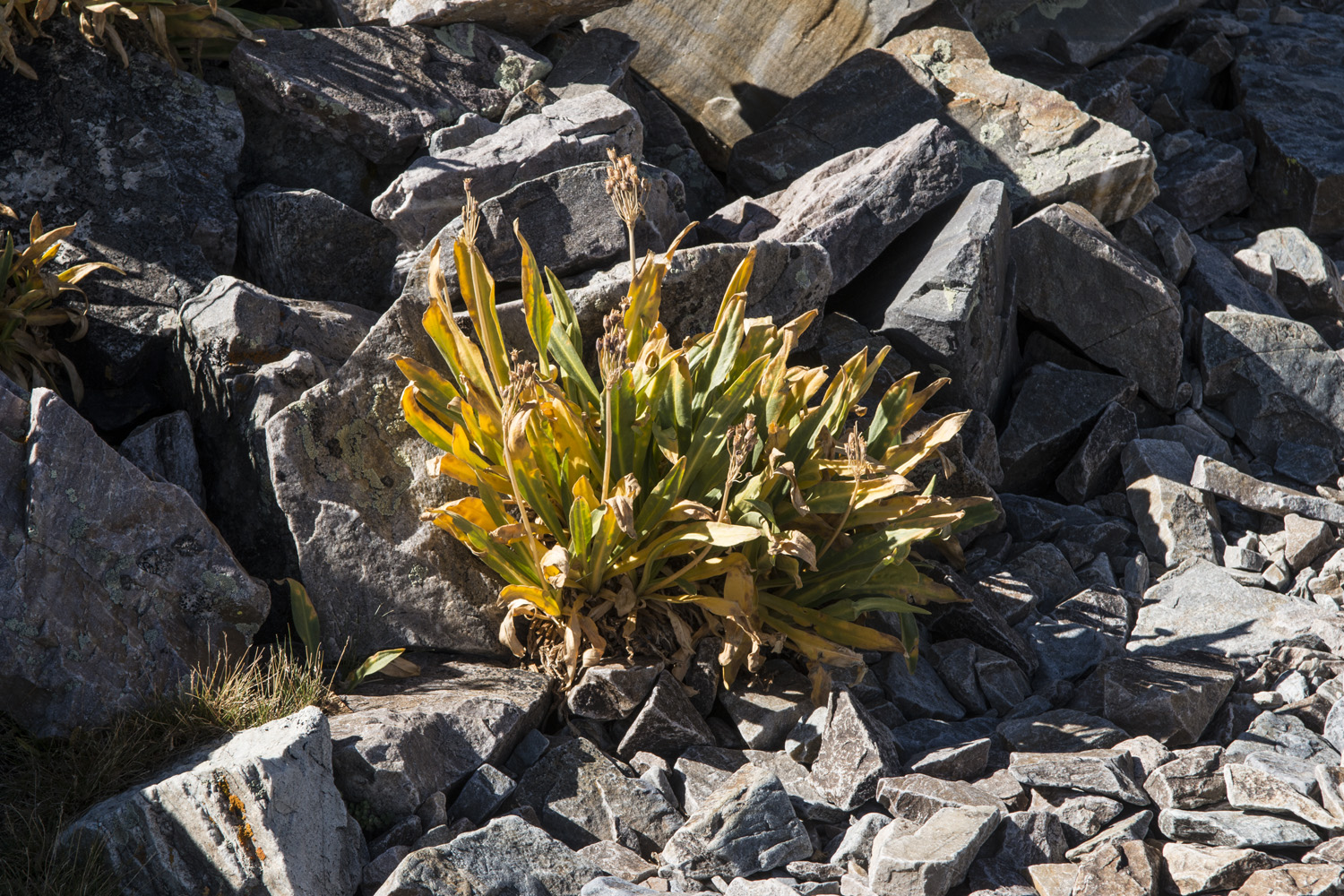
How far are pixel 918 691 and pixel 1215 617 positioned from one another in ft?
4.35

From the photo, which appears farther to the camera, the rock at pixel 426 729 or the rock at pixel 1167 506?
the rock at pixel 1167 506

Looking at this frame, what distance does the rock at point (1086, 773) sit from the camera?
312 cm

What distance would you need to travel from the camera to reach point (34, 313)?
13.5ft

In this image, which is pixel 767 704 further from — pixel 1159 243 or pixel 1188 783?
pixel 1159 243

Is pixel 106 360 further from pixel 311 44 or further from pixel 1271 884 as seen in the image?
pixel 1271 884

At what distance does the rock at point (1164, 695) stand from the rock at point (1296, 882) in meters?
0.67

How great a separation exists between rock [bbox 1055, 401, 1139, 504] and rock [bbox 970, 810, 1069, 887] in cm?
243

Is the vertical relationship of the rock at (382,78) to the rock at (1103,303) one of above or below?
above

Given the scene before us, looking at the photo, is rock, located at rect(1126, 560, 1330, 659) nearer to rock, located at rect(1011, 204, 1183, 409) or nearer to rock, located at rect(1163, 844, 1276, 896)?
rock, located at rect(1163, 844, 1276, 896)

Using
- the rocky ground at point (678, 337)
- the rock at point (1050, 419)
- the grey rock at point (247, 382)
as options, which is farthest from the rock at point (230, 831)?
the rock at point (1050, 419)

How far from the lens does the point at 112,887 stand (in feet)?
8.69

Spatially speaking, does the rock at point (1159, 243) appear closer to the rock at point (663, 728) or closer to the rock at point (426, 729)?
the rock at point (663, 728)

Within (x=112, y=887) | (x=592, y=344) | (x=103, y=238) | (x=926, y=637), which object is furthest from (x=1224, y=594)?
(x=103, y=238)

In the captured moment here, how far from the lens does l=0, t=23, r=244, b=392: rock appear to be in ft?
14.5
